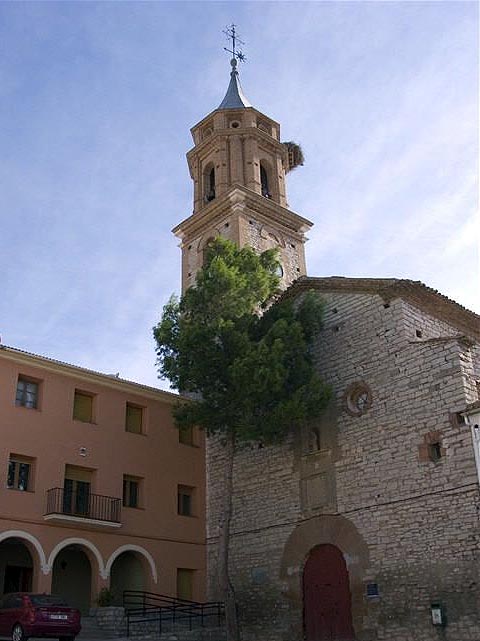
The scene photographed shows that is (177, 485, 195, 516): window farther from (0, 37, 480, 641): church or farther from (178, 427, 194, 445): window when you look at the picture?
(178, 427, 194, 445): window

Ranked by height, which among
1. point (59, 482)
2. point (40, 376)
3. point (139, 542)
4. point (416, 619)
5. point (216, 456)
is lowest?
point (416, 619)

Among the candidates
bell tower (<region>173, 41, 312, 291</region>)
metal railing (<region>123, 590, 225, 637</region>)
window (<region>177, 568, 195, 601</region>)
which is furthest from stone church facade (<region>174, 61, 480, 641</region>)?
bell tower (<region>173, 41, 312, 291</region>)

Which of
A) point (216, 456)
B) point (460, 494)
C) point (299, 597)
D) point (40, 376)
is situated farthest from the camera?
point (216, 456)

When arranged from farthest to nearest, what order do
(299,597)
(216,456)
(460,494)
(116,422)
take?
(216,456) < (116,422) < (299,597) < (460,494)

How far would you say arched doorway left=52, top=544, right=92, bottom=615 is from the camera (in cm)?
2005

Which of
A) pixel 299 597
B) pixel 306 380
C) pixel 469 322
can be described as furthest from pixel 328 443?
pixel 469 322

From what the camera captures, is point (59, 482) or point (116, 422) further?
point (116, 422)

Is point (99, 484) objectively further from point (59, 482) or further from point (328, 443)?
point (328, 443)

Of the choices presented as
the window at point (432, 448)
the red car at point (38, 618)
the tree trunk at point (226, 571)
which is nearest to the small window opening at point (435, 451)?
the window at point (432, 448)

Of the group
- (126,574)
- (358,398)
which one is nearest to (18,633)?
(126,574)

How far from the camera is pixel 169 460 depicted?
22.0m

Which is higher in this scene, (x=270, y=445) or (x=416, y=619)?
(x=270, y=445)

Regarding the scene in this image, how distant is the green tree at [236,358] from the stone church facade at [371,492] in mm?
1093

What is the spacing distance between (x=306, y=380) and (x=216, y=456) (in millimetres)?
5469
